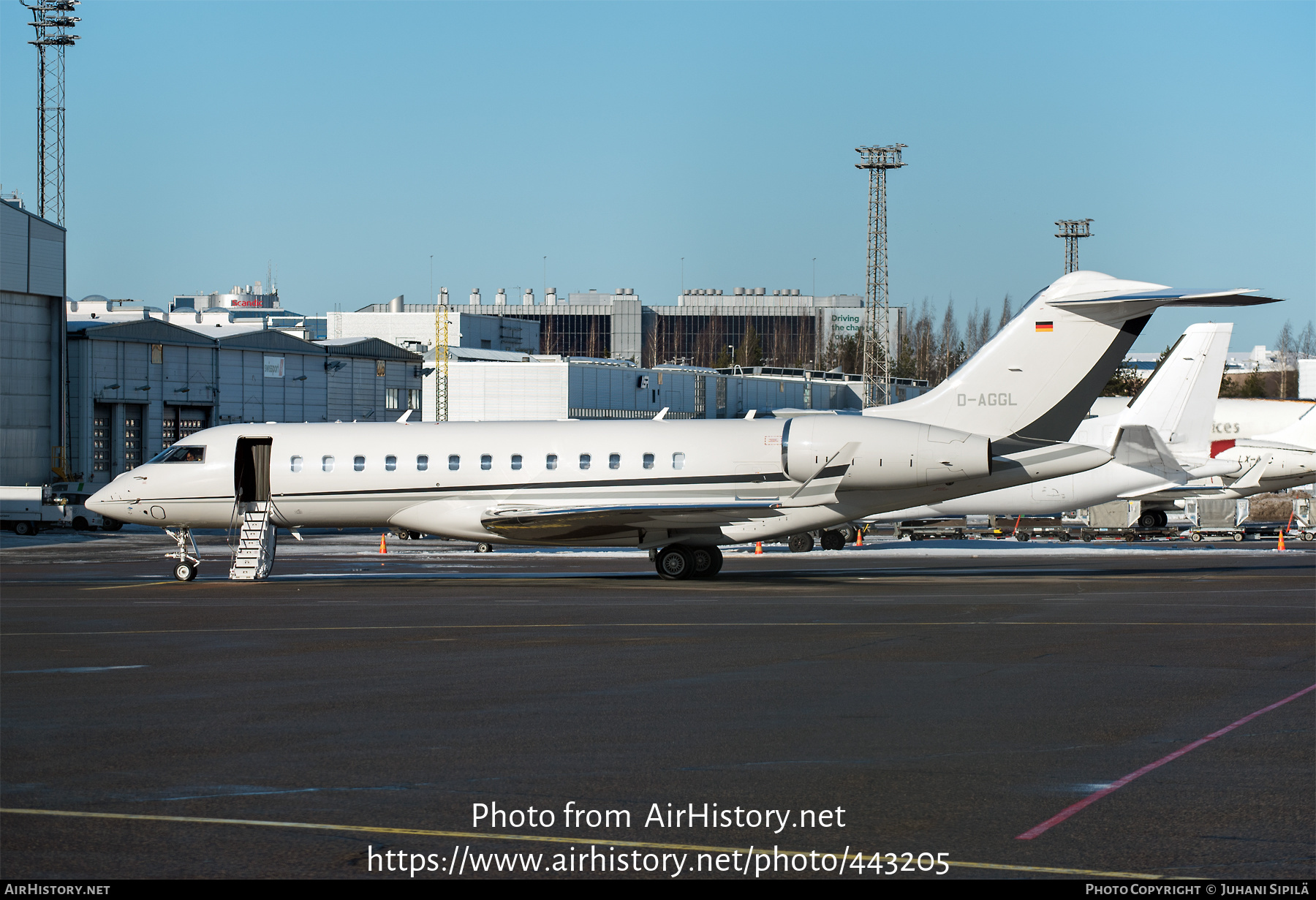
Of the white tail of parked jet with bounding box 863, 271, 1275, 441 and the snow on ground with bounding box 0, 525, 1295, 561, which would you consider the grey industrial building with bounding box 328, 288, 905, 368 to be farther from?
the white tail of parked jet with bounding box 863, 271, 1275, 441

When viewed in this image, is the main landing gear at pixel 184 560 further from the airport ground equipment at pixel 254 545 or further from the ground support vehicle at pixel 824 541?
the ground support vehicle at pixel 824 541

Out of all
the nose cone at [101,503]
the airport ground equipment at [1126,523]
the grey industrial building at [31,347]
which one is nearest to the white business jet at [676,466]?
the nose cone at [101,503]

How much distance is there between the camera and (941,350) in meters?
134

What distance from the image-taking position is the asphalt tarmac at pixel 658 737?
723 cm

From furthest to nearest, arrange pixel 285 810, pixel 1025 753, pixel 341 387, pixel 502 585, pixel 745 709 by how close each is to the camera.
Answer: pixel 341 387
pixel 502 585
pixel 745 709
pixel 1025 753
pixel 285 810

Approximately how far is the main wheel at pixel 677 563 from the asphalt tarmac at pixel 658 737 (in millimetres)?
5637

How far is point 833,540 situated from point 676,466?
12.5 metres

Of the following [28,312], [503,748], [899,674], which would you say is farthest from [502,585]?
[28,312]

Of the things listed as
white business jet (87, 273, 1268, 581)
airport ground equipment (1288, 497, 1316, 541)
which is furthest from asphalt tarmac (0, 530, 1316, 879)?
airport ground equipment (1288, 497, 1316, 541)

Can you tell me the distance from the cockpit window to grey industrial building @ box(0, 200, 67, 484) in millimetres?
29687

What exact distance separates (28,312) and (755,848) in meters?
57.2

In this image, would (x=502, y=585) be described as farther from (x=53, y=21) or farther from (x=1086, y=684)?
(x=53, y=21)

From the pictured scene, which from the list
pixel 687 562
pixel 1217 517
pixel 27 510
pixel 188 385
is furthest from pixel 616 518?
pixel 188 385

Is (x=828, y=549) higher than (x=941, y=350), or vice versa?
(x=941, y=350)
